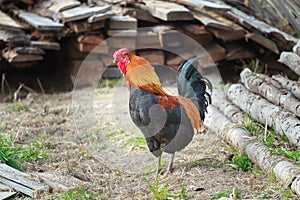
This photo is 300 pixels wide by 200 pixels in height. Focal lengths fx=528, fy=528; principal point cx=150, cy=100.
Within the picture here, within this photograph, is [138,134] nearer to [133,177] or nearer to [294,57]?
[133,177]

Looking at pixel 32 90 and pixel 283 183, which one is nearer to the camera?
pixel 283 183

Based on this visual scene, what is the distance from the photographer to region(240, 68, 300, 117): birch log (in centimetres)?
497

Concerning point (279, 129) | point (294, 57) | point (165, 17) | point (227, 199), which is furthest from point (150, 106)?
point (165, 17)

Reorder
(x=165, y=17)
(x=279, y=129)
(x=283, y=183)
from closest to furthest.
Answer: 1. (x=283, y=183)
2. (x=279, y=129)
3. (x=165, y=17)

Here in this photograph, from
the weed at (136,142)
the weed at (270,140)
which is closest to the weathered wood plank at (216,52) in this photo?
the weed at (136,142)

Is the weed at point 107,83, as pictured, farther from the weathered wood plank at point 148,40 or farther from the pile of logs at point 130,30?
the weathered wood plank at point 148,40

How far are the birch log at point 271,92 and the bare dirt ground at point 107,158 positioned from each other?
0.68 metres

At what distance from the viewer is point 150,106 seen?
13.8 ft

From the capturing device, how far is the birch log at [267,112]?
4.67m

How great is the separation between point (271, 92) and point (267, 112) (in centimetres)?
31

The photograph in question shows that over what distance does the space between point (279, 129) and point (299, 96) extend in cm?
40

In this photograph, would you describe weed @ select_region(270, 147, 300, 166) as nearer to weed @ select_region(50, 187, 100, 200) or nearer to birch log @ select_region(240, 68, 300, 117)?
birch log @ select_region(240, 68, 300, 117)

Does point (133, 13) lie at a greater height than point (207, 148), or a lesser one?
greater

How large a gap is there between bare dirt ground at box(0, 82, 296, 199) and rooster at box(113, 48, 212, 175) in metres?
0.31
